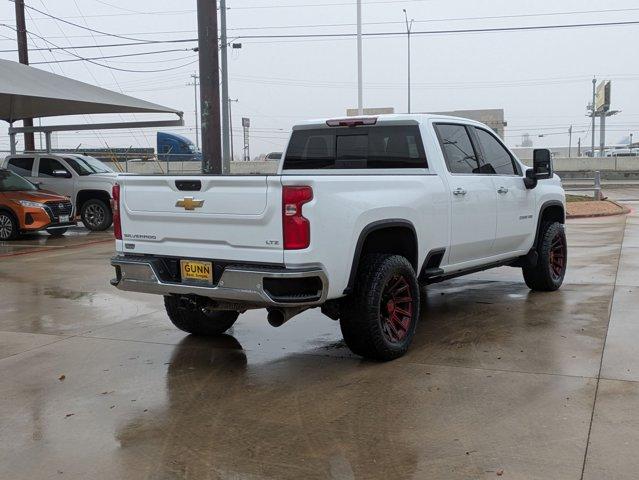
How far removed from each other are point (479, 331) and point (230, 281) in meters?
2.69

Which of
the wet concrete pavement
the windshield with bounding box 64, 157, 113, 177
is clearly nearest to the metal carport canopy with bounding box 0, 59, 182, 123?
the windshield with bounding box 64, 157, 113, 177

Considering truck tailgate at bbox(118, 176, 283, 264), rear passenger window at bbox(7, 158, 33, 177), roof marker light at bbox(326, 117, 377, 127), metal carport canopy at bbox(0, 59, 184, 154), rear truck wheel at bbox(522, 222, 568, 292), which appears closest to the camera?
truck tailgate at bbox(118, 176, 283, 264)

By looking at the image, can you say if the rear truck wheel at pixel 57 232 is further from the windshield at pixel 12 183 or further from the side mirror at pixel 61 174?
the side mirror at pixel 61 174

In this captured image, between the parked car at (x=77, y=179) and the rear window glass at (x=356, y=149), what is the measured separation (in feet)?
35.4

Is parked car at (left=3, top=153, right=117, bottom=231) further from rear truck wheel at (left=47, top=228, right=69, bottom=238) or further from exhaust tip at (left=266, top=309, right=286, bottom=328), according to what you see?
exhaust tip at (left=266, top=309, right=286, bottom=328)

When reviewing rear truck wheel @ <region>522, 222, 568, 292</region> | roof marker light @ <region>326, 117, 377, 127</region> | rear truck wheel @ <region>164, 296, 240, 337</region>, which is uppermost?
roof marker light @ <region>326, 117, 377, 127</region>

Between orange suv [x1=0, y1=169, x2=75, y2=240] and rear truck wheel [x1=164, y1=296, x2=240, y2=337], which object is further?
orange suv [x1=0, y1=169, x2=75, y2=240]

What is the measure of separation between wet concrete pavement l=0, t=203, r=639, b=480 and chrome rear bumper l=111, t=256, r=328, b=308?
2.20 ft

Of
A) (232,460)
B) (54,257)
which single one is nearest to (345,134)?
(232,460)

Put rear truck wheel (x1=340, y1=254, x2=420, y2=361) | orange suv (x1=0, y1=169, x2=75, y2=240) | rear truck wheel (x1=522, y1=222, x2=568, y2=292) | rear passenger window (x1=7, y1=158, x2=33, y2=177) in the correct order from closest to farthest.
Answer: rear truck wheel (x1=340, y1=254, x2=420, y2=361)
rear truck wheel (x1=522, y1=222, x2=568, y2=292)
orange suv (x1=0, y1=169, x2=75, y2=240)
rear passenger window (x1=7, y1=158, x2=33, y2=177)

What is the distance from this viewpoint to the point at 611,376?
5.03 metres

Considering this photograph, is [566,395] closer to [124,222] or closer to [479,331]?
[479,331]

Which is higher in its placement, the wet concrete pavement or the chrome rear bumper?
the chrome rear bumper

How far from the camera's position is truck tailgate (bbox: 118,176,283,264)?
15.8ft
